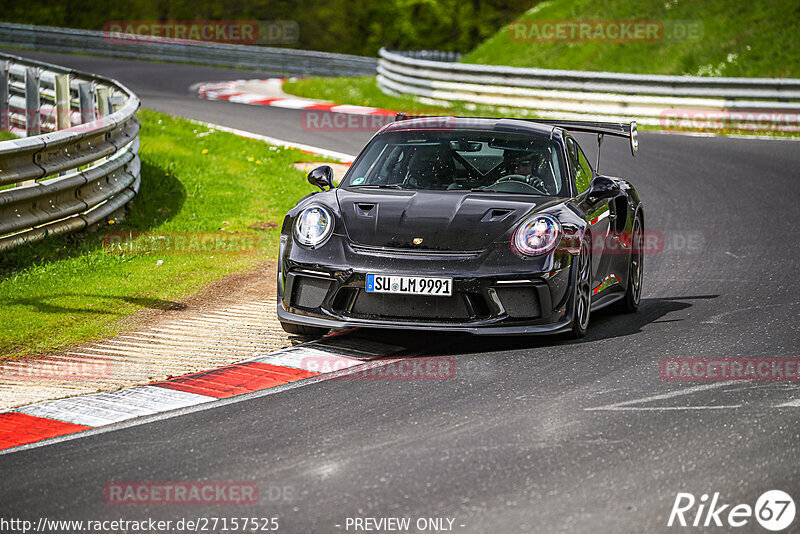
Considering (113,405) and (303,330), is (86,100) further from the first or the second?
(113,405)

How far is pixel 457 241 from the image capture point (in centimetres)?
667

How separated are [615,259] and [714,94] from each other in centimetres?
1317

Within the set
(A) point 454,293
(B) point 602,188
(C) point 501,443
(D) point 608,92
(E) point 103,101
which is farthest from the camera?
(D) point 608,92

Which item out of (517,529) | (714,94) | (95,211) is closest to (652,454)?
(517,529)

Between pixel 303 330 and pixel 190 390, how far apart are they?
51.6 inches

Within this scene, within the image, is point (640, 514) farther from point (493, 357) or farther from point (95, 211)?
point (95, 211)

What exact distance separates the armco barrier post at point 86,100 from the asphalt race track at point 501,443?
30.5 ft

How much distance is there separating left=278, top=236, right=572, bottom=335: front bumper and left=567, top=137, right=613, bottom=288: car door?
26.3 inches

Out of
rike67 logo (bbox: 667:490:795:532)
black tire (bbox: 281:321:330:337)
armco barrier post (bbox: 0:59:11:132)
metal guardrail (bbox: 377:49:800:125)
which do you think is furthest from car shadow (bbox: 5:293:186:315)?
metal guardrail (bbox: 377:49:800:125)

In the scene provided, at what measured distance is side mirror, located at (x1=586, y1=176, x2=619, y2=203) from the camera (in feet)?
24.3

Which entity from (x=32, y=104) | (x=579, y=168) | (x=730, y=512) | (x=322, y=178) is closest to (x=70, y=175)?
(x=322, y=178)

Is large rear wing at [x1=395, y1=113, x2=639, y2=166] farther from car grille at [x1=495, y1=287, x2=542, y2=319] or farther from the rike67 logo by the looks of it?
the rike67 logo

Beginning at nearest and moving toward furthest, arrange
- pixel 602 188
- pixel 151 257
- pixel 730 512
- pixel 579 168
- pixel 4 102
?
pixel 730 512 < pixel 602 188 < pixel 579 168 < pixel 151 257 < pixel 4 102

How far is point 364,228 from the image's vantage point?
6844mm
